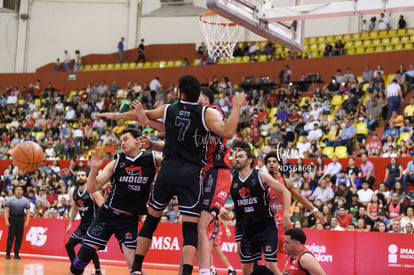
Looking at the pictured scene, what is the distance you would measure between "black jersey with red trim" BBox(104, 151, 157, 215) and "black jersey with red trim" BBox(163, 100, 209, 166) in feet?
4.87

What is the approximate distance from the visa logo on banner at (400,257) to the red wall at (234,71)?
1219cm

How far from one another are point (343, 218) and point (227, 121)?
31.0ft

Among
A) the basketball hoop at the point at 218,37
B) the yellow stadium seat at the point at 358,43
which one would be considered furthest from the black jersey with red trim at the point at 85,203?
the yellow stadium seat at the point at 358,43

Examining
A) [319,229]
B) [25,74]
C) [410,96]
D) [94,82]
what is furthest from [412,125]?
[25,74]

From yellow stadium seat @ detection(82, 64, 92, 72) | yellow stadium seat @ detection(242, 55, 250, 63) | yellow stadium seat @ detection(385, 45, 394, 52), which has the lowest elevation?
yellow stadium seat @ detection(82, 64, 92, 72)

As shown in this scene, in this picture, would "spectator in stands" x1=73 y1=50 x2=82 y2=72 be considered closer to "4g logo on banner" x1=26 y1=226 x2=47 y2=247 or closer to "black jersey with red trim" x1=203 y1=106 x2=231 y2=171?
"4g logo on banner" x1=26 y1=226 x2=47 y2=247

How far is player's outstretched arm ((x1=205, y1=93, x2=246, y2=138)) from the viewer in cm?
662

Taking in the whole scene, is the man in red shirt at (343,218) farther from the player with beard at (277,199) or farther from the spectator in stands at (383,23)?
the spectator in stands at (383,23)

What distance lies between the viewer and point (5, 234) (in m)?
18.7

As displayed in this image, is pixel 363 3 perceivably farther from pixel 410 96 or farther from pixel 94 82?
pixel 94 82

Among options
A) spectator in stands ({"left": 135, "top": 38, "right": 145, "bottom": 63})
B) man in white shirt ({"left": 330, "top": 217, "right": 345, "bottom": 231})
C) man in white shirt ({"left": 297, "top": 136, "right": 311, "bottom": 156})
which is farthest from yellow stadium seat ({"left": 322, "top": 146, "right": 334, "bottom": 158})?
spectator in stands ({"left": 135, "top": 38, "right": 145, "bottom": 63})

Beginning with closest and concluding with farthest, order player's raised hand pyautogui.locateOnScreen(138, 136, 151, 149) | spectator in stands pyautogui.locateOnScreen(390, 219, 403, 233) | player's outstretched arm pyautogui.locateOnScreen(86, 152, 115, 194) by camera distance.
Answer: player's raised hand pyautogui.locateOnScreen(138, 136, 151, 149) < player's outstretched arm pyautogui.locateOnScreen(86, 152, 115, 194) < spectator in stands pyautogui.locateOnScreen(390, 219, 403, 233)

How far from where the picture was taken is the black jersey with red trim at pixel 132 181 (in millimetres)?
8398

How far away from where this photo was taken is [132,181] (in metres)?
8.39
